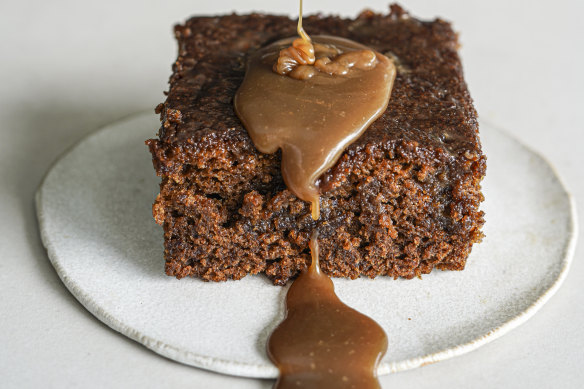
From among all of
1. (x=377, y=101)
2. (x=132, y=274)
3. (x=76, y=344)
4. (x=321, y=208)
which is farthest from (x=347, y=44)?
(x=76, y=344)

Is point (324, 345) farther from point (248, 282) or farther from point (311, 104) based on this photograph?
point (311, 104)

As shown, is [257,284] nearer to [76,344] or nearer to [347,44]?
[76,344]

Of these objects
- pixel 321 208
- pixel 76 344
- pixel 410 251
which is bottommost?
pixel 76 344

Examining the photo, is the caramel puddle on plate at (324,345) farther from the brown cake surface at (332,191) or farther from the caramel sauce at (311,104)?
the caramel sauce at (311,104)

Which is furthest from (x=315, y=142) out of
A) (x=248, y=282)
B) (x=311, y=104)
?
(x=248, y=282)

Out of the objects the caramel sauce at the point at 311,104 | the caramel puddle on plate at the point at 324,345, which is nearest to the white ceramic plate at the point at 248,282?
the caramel puddle on plate at the point at 324,345

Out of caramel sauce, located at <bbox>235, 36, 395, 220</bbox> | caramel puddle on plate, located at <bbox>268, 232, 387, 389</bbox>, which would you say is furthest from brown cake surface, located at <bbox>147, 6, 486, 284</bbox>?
caramel puddle on plate, located at <bbox>268, 232, 387, 389</bbox>

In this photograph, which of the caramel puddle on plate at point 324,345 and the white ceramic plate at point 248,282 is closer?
the caramel puddle on plate at point 324,345
